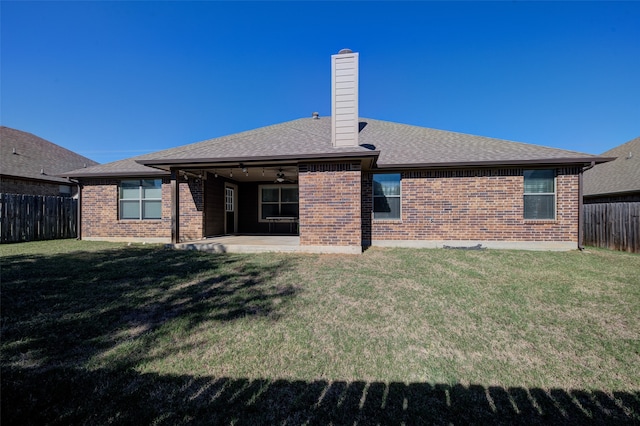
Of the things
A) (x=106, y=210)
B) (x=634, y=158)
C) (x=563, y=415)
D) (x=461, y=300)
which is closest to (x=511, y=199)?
(x=461, y=300)

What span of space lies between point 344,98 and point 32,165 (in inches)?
749

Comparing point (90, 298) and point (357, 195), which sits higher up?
point (357, 195)

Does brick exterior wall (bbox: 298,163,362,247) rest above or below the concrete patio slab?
above

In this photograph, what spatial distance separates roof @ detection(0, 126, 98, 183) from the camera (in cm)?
1490

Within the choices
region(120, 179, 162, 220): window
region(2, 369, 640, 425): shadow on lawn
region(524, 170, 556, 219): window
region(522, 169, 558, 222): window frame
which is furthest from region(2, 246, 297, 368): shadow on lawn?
region(524, 170, 556, 219): window

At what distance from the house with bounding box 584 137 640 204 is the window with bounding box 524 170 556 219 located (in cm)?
648

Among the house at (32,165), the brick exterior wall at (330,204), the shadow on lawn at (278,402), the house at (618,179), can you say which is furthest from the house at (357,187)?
the house at (618,179)

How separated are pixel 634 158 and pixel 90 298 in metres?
22.5

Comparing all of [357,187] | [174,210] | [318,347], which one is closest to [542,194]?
[357,187]

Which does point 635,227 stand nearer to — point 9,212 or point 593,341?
point 593,341

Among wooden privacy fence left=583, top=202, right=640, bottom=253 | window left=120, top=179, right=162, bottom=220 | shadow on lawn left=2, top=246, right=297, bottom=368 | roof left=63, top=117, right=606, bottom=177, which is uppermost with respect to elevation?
roof left=63, top=117, right=606, bottom=177

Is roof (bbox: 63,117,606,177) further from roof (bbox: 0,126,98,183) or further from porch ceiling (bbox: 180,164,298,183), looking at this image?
roof (bbox: 0,126,98,183)

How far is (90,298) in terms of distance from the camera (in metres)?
4.30

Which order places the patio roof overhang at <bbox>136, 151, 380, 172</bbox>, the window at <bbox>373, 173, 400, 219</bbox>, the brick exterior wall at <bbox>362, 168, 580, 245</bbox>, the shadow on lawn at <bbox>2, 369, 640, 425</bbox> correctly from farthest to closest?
1. the window at <bbox>373, 173, 400, 219</bbox>
2. the brick exterior wall at <bbox>362, 168, 580, 245</bbox>
3. the patio roof overhang at <bbox>136, 151, 380, 172</bbox>
4. the shadow on lawn at <bbox>2, 369, 640, 425</bbox>
